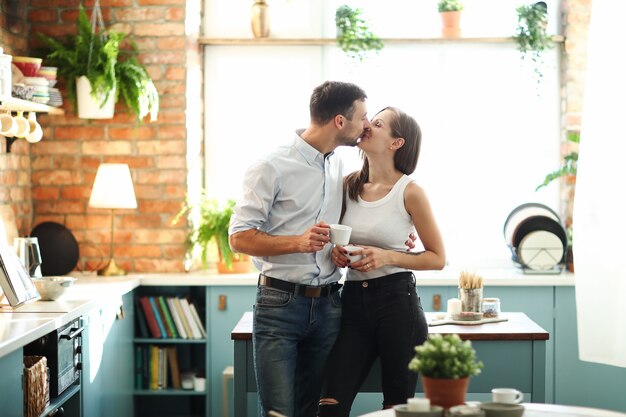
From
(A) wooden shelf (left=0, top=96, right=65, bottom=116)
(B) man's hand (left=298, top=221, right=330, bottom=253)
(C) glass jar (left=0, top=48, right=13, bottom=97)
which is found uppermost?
(C) glass jar (left=0, top=48, right=13, bottom=97)

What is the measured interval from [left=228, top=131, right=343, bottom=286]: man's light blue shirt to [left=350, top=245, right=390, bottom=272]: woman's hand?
15 centimetres

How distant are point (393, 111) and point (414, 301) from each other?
683 mm

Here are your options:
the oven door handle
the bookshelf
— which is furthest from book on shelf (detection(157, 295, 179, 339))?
the oven door handle

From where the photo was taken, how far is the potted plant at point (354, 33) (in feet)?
17.0

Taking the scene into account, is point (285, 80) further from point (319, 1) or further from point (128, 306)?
point (128, 306)

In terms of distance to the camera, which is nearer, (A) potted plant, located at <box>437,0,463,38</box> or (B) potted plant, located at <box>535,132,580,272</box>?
(B) potted plant, located at <box>535,132,580,272</box>

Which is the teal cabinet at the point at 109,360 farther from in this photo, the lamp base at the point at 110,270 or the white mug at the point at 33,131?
the white mug at the point at 33,131

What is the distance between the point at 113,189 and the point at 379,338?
2.16 metres

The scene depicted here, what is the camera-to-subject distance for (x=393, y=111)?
3.20 meters

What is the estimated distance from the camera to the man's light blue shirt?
295 cm

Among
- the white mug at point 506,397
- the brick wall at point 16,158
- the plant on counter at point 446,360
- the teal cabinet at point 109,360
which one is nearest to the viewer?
the plant on counter at point 446,360

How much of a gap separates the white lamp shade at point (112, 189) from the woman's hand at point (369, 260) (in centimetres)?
206

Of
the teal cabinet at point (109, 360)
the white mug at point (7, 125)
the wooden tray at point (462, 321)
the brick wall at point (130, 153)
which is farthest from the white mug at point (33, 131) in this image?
the wooden tray at point (462, 321)

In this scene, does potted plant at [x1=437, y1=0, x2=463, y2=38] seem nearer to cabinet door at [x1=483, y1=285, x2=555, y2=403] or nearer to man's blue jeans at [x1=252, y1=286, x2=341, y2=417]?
cabinet door at [x1=483, y1=285, x2=555, y2=403]
